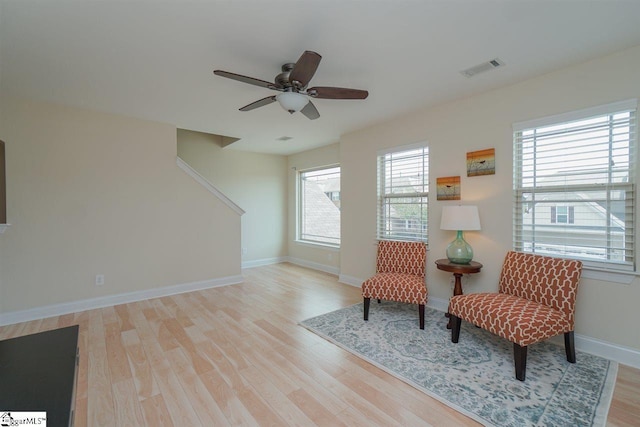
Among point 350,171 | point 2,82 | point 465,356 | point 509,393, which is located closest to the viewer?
point 509,393

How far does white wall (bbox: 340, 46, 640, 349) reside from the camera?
2398mm

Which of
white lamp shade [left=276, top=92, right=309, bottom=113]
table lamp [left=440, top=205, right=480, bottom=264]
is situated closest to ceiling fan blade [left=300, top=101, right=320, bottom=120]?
white lamp shade [left=276, top=92, right=309, bottom=113]

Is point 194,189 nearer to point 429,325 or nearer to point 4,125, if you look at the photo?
point 4,125

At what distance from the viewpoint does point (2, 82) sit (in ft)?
9.29

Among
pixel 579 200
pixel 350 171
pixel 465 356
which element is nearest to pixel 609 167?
pixel 579 200

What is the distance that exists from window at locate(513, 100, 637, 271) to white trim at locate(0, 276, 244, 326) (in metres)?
4.34

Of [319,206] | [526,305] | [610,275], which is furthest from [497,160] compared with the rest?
[319,206]

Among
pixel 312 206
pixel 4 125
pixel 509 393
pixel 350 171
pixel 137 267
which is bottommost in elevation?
Result: pixel 509 393

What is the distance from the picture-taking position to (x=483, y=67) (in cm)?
259

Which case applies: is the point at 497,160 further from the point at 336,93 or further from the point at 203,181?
the point at 203,181

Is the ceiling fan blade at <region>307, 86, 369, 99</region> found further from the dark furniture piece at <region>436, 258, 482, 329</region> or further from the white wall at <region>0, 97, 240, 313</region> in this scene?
the white wall at <region>0, 97, 240, 313</region>

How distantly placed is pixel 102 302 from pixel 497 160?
17.1 ft

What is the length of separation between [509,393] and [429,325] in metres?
1.15

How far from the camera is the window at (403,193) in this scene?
3846 millimetres
